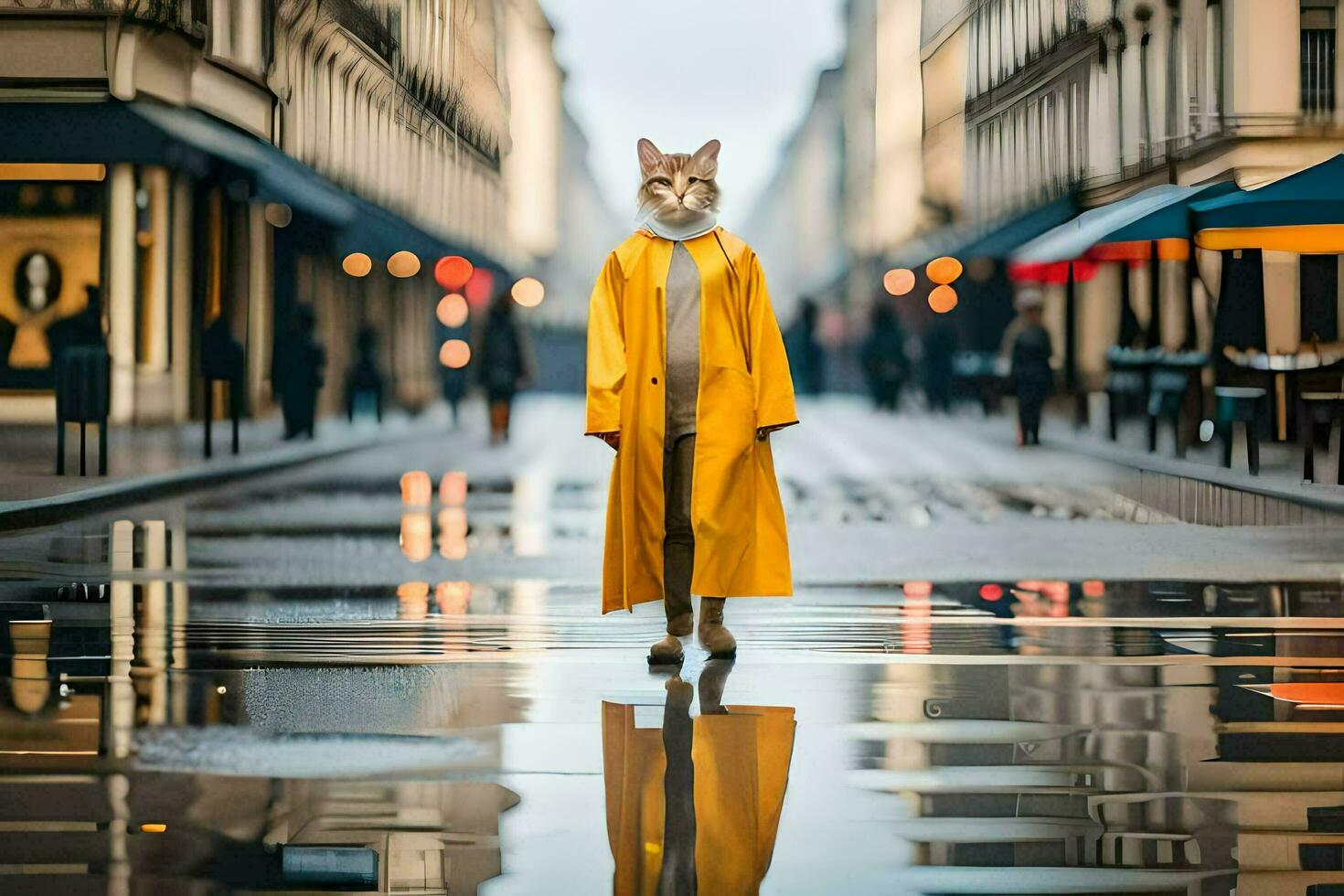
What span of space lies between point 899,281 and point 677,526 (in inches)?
1017

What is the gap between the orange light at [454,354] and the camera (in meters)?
29.5

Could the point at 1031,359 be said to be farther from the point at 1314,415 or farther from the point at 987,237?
the point at 1314,415

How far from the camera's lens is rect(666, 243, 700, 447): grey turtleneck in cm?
741

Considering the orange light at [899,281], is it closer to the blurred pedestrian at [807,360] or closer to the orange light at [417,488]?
the blurred pedestrian at [807,360]

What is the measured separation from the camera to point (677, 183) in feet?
24.6

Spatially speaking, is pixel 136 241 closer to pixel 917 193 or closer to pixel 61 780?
pixel 917 193

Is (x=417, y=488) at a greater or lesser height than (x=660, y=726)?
greater

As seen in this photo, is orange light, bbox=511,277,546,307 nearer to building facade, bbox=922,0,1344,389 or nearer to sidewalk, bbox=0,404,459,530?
sidewalk, bbox=0,404,459,530

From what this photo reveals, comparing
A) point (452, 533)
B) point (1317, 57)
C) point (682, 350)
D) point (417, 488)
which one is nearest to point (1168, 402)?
point (1317, 57)

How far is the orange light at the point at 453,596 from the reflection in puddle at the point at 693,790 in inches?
110

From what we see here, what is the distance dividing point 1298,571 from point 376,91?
52.3 ft

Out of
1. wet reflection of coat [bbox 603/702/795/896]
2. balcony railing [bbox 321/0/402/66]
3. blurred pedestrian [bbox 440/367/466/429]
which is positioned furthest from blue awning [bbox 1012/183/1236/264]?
wet reflection of coat [bbox 603/702/795/896]

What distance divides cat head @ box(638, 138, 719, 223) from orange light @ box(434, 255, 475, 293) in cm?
2391

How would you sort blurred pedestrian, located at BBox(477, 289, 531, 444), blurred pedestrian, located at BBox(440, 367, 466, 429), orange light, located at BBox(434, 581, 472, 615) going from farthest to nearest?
blurred pedestrian, located at BBox(440, 367, 466, 429) → blurred pedestrian, located at BBox(477, 289, 531, 444) → orange light, located at BBox(434, 581, 472, 615)
